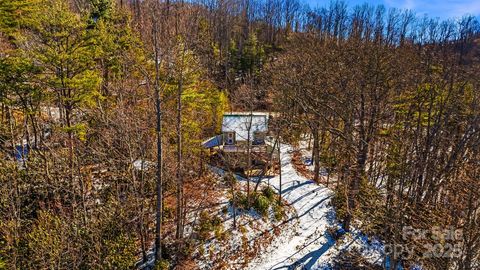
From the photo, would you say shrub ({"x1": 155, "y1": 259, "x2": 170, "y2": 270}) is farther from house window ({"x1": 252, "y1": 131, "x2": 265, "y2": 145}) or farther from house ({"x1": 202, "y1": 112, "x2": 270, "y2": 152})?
house window ({"x1": 252, "y1": 131, "x2": 265, "y2": 145})

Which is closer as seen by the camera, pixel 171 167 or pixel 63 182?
pixel 63 182

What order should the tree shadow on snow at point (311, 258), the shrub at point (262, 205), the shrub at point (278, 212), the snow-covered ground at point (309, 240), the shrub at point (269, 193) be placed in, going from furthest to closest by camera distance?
1. the shrub at point (269, 193)
2. the shrub at point (262, 205)
3. the shrub at point (278, 212)
4. the snow-covered ground at point (309, 240)
5. the tree shadow on snow at point (311, 258)

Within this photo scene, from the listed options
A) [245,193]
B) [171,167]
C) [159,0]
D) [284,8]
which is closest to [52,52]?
[159,0]

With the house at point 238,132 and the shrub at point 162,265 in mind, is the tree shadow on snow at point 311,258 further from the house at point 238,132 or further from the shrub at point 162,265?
the house at point 238,132

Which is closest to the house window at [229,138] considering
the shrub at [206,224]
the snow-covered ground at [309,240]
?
the snow-covered ground at [309,240]

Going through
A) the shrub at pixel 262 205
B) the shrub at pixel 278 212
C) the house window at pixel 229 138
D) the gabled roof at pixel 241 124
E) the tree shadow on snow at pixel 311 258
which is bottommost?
the tree shadow on snow at pixel 311 258

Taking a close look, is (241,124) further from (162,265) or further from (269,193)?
(162,265)

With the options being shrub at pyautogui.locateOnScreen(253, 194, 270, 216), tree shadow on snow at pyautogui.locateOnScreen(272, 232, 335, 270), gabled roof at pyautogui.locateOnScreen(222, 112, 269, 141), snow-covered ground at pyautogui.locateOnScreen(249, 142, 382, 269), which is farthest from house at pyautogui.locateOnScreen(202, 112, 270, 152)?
tree shadow on snow at pyautogui.locateOnScreen(272, 232, 335, 270)

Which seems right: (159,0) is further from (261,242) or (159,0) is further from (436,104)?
(436,104)
